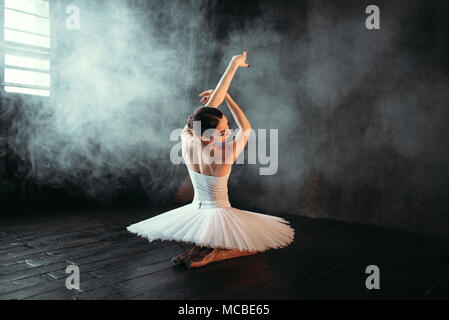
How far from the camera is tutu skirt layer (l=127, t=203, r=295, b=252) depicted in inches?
56.6

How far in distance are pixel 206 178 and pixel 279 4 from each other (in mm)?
2520

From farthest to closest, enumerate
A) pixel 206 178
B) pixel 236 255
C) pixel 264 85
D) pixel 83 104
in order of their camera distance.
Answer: pixel 264 85, pixel 83 104, pixel 236 255, pixel 206 178

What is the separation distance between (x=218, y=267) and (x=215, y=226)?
29 centimetres

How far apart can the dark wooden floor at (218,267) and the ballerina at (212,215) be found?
17cm

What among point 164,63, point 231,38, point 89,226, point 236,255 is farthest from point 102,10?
point 236,255

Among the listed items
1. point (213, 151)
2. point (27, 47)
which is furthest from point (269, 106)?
point (27, 47)

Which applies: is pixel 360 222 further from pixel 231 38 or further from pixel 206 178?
pixel 231 38

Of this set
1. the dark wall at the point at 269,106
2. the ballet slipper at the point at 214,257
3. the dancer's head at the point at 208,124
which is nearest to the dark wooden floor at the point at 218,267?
the ballet slipper at the point at 214,257

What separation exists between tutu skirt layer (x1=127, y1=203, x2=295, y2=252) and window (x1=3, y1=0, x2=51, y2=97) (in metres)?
2.23

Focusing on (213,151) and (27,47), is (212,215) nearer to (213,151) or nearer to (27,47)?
(213,151)

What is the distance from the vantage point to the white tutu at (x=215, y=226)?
56.8 inches

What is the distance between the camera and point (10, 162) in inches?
117

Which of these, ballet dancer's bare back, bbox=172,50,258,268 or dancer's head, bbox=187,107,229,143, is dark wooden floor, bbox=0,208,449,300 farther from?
dancer's head, bbox=187,107,229,143

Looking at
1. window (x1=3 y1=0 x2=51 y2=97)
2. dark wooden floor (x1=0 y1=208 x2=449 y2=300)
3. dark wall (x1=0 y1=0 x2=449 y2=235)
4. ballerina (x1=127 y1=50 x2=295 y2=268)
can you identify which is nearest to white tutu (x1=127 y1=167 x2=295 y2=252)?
ballerina (x1=127 y1=50 x2=295 y2=268)
